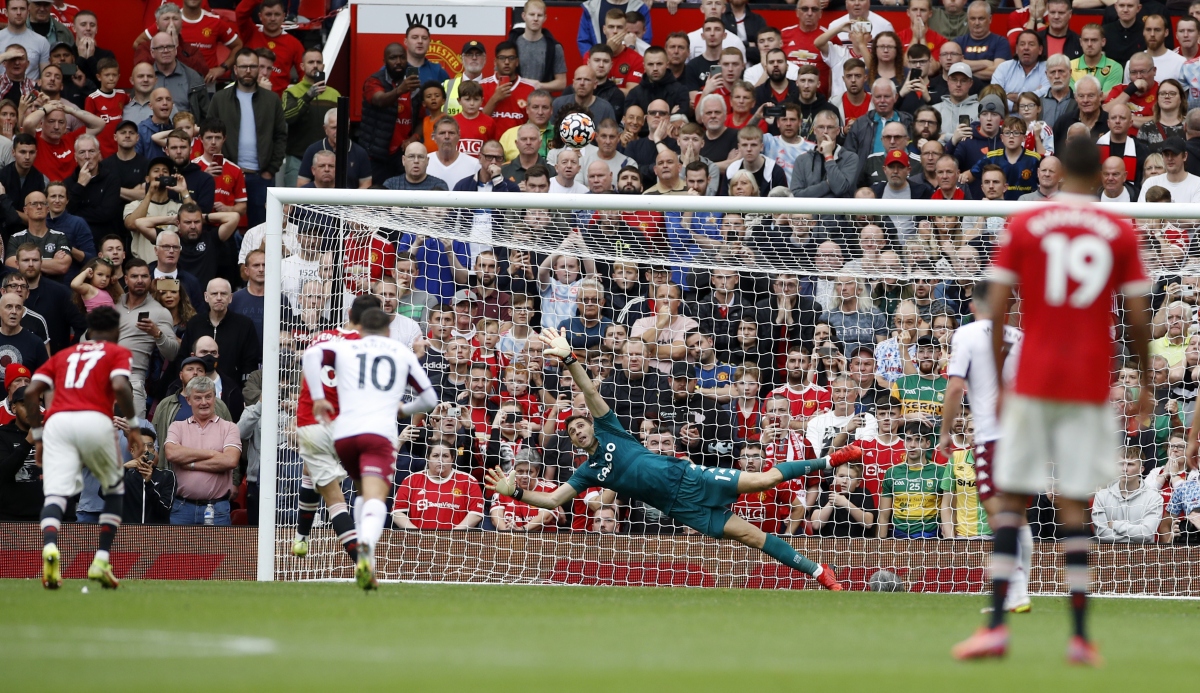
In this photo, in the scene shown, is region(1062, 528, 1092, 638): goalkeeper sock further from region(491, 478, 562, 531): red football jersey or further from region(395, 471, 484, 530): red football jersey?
region(395, 471, 484, 530): red football jersey

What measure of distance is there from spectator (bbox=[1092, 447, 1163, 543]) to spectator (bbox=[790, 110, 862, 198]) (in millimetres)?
4272

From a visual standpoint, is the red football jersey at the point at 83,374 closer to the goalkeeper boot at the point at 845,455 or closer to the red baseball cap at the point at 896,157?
the goalkeeper boot at the point at 845,455

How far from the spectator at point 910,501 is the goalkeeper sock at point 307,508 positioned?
5.06m

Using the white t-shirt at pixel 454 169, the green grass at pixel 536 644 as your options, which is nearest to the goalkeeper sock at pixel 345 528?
the green grass at pixel 536 644

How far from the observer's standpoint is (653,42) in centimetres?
1944

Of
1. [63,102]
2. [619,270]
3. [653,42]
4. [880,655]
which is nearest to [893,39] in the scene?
[653,42]

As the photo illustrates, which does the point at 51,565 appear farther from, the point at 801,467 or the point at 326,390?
the point at 801,467

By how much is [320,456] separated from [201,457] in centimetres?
215

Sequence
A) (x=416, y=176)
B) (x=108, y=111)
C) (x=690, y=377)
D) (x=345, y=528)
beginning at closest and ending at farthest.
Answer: (x=345, y=528) → (x=690, y=377) → (x=416, y=176) → (x=108, y=111)

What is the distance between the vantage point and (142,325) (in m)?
15.3

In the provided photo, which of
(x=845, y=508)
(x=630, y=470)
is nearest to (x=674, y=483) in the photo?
(x=630, y=470)

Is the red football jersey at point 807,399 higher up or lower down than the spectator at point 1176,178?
lower down

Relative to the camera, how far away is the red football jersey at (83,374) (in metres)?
10.8

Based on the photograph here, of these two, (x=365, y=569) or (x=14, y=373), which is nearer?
(x=365, y=569)
